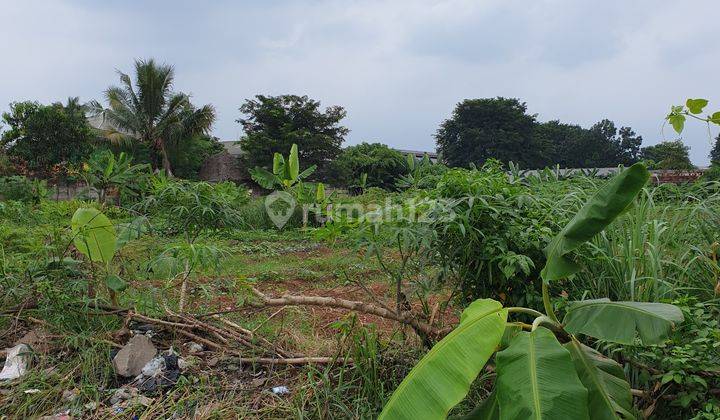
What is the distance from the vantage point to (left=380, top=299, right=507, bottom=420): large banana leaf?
155 centimetres

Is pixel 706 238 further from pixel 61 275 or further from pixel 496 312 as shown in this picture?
pixel 61 275

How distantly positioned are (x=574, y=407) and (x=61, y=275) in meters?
3.12

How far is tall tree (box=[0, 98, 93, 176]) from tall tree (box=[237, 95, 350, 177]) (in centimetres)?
815

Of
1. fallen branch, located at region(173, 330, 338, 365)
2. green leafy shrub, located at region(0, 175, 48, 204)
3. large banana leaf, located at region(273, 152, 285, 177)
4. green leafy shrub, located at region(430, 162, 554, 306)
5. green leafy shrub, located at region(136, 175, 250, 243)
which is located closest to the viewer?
green leafy shrub, located at region(430, 162, 554, 306)

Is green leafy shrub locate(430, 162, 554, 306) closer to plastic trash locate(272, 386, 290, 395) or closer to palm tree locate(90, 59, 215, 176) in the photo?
plastic trash locate(272, 386, 290, 395)

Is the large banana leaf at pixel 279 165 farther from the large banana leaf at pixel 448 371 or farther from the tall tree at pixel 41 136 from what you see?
the tall tree at pixel 41 136

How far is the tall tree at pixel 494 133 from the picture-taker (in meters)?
36.0

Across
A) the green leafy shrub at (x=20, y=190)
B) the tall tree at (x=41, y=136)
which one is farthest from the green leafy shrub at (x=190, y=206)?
the tall tree at (x=41, y=136)

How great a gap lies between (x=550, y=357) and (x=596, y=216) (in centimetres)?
57

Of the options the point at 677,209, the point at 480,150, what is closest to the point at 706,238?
the point at 677,209

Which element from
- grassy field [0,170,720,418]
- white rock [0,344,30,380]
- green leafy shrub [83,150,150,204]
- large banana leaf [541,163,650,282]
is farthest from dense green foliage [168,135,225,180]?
large banana leaf [541,163,650,282]

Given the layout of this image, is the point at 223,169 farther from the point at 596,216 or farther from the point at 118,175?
the point at 596,216

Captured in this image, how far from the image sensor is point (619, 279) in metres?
2.67

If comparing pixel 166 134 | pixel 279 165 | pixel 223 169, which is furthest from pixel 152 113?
pixel 279 165
